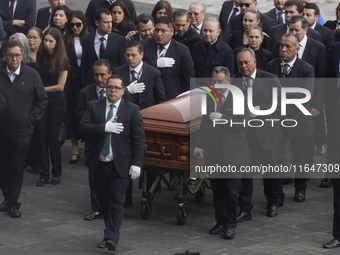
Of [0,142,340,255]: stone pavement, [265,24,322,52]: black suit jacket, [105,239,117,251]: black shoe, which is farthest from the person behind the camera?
[265,24,322,52]: black suit jacket

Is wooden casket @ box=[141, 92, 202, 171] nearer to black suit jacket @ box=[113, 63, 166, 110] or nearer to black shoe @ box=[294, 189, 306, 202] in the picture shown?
black suit jacket @ box=[113, 63, 166, 110]

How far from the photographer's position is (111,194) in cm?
646

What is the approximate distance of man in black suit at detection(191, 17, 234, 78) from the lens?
8.38 m

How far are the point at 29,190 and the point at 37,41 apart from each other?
1.90 meters

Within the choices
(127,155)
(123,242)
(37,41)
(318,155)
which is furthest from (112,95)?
(318,155)

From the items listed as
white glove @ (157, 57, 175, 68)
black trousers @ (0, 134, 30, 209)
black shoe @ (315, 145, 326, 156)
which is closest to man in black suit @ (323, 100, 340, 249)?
white glove @ (157, 57, 175, 68)

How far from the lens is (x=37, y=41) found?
28.5ft

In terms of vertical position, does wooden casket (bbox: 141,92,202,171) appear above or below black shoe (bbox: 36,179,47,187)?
above

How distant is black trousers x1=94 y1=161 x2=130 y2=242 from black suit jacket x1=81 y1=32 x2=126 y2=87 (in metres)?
2.60

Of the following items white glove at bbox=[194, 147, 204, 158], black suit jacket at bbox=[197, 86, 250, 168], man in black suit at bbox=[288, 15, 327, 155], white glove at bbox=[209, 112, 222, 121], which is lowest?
white glove at bbox=[194, 147, 204, 158]

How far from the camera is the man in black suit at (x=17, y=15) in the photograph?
1043 cm

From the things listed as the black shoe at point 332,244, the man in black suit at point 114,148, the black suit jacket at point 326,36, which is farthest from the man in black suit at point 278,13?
the black shoe at point 332,244

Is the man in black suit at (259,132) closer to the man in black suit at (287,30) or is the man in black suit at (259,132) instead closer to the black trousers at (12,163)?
the man in black suit at (287,30)

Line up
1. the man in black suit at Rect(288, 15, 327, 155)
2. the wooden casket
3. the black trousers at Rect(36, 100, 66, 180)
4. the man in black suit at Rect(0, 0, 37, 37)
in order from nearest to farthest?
the wooden casket → the man in black suit at Rect(288, 15, 327, 155) → the black trousers at Rect(36, 100, 66, 180) → the man in black suit at Rect(0, 0, 37, 37)
